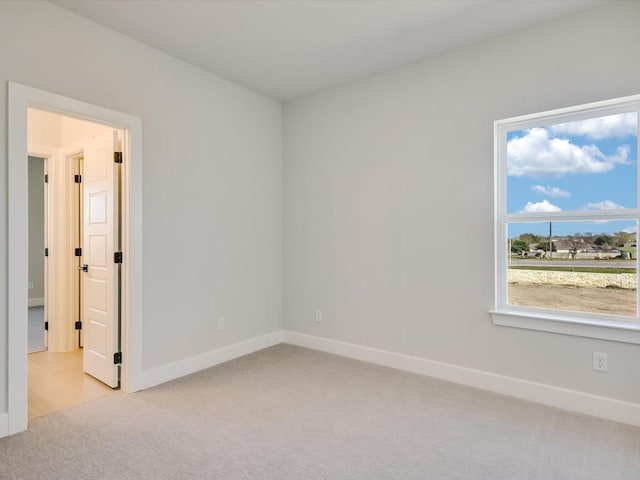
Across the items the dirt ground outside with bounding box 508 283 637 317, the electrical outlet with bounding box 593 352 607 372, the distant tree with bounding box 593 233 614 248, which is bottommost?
the electrical outlet with bounding box 593 352 607 372

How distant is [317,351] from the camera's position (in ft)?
12.8

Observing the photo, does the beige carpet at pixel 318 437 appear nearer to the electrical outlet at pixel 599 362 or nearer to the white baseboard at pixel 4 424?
the white baseboard at pixel 4 424

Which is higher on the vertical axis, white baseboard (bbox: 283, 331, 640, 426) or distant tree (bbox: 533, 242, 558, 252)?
distant tree (bbox: 533, 242, 558, 252)

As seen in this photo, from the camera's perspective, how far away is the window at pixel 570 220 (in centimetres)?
252

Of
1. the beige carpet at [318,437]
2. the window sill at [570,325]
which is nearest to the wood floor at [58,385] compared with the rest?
the beige carpet at [318,437]

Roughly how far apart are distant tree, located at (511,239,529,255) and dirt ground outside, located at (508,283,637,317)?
0.90 ft

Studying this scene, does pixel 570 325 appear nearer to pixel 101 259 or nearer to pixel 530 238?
pixel 530 238

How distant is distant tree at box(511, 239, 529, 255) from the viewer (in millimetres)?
2904

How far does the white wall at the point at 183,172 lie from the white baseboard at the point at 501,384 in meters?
1.05

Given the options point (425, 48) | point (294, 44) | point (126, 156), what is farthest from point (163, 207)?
point (425, 48)

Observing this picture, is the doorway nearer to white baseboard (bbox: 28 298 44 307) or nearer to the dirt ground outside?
white baseboard (bbox: 28 298 44 307)

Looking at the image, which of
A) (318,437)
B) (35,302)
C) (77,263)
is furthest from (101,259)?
(35,302)

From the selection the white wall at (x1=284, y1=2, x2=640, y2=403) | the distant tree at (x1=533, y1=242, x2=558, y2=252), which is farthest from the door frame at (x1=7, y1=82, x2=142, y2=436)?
the distant tree at (x1=533, y1=242, x2=558, y2=252)

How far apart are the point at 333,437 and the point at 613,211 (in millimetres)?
2460
